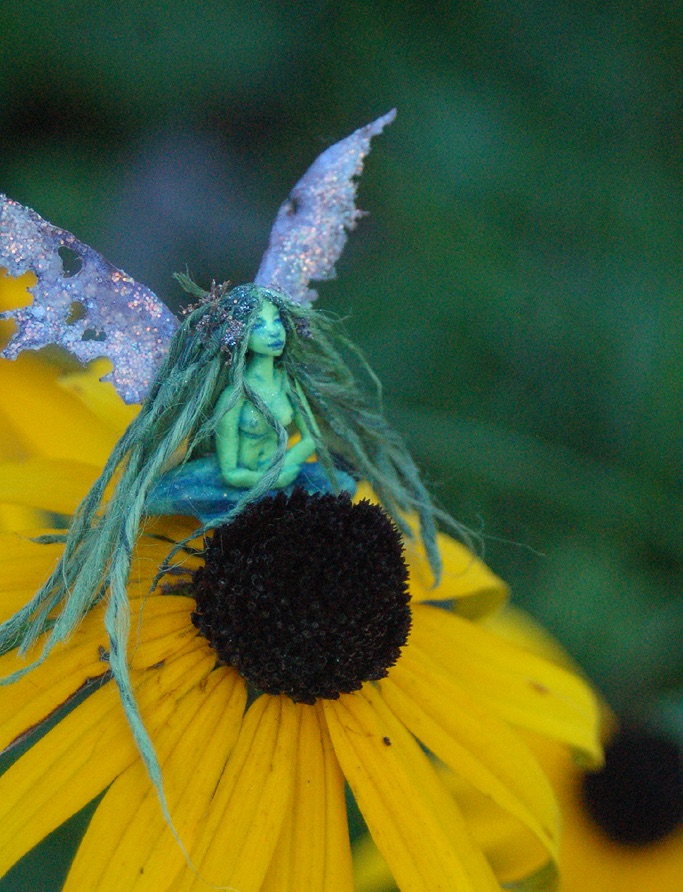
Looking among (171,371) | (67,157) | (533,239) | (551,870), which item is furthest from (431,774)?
(67,157)

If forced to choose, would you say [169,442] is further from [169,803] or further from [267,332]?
[169,803]

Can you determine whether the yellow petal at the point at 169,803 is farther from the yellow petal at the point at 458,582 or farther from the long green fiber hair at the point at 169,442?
the yellow petal at the point at 458,582

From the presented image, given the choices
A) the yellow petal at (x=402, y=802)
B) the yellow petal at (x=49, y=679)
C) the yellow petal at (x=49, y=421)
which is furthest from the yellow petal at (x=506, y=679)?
the yellow petal at (x=49, y=421)

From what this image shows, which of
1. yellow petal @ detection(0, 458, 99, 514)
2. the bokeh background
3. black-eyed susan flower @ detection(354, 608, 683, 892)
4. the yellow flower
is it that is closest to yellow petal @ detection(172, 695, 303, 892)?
the yellow flower

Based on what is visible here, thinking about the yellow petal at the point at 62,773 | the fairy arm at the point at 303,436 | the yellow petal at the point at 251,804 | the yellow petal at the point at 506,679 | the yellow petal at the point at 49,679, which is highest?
the fairy arm at the point at 303,436

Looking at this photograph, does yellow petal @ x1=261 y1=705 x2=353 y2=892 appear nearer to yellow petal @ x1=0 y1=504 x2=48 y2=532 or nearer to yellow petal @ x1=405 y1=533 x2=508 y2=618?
yellow petal @ x1=405 y1=533 x2=508 y2=618

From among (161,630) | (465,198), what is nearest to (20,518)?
(161,630)
